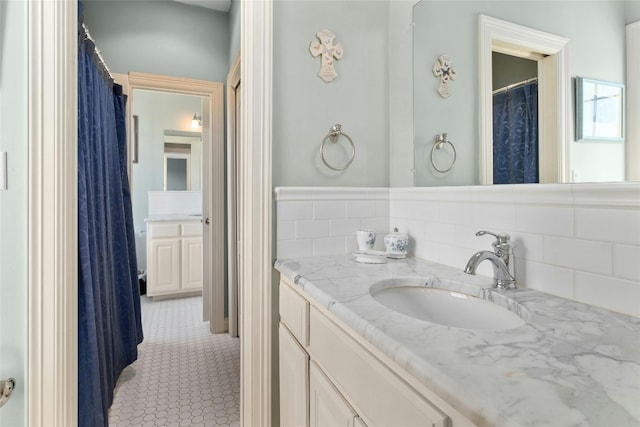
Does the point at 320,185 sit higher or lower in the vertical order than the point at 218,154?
lower

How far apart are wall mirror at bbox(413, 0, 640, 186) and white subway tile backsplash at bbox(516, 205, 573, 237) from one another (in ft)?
0.25

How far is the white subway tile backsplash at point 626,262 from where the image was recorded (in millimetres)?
699

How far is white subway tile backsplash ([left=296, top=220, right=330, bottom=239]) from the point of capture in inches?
53.7

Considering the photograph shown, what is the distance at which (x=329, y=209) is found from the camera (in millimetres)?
1404

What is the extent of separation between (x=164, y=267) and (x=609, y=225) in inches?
144

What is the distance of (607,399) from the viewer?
0.40 m

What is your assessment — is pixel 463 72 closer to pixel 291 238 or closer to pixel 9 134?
pixel 291 238

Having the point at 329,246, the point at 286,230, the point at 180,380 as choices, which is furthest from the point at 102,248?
the point at 329,246

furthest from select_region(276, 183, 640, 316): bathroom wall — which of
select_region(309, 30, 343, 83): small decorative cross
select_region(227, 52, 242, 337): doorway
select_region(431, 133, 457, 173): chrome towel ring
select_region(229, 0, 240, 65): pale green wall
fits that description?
select_region(229, 0, 240, 65): pale green wall

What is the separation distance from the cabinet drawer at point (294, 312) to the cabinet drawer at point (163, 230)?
2.65 metres

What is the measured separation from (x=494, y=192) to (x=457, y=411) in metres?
0.73

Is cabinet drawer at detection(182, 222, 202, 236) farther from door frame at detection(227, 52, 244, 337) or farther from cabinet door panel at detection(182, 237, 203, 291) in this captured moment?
door frame at detection(227, 52, 244, 337)

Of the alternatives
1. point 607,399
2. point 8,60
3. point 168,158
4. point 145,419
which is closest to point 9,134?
point 8,60

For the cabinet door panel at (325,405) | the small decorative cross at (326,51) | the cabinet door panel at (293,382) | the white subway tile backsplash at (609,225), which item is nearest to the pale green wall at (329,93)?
the small decorative cross at (326,51)
